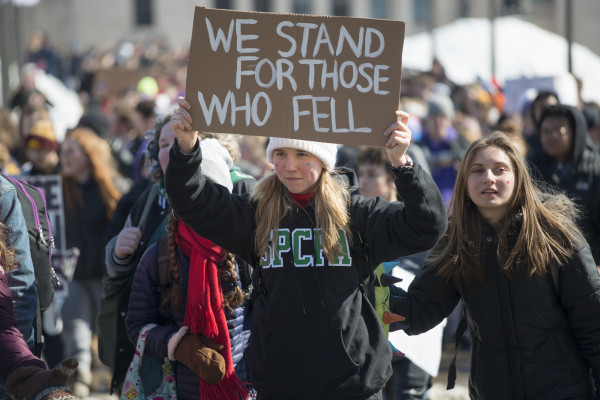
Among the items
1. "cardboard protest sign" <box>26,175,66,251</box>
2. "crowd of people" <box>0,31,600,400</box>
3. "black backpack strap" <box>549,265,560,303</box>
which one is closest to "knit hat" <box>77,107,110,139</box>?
"cardboard protest sign" <box>26,175,66,251</box>

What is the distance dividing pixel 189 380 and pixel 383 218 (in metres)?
1.04

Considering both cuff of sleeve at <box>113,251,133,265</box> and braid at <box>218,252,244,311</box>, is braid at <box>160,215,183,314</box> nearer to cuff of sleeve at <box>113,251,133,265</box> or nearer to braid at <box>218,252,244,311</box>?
braid at <box>218,252,244,311</box>

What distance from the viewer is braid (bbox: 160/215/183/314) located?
370 cm

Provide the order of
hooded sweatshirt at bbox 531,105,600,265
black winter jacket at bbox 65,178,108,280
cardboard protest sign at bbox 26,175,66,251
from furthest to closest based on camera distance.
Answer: black winter jacket at bbox 65,178,108,280 < cardboard protest sign at bbox 26,175,66,251 < hooded sweatshirt at bbox 531,105,600,265

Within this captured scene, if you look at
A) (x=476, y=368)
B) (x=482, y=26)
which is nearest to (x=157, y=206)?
(x=476, y=368)

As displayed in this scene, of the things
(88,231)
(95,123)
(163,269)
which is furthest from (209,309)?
(95,123)

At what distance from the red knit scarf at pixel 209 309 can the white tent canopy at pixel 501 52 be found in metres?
14.6

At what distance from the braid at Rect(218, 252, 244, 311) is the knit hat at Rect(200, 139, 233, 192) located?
29 cm

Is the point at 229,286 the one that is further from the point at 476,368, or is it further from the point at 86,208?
the point at 86,208

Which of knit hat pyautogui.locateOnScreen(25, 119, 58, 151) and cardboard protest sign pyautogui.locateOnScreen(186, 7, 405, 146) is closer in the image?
cardboard protest sign pyautogui.locateOnScreen(186, 7, 405, 146)

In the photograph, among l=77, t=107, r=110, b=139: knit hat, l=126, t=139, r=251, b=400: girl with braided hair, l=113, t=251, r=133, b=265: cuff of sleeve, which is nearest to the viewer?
l=126, t=139, r=251, b=400: girl with braided hair

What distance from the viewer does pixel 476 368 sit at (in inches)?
140

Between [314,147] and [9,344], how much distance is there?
1.23m

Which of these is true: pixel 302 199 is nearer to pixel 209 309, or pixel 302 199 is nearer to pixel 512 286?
pixel 209 309
